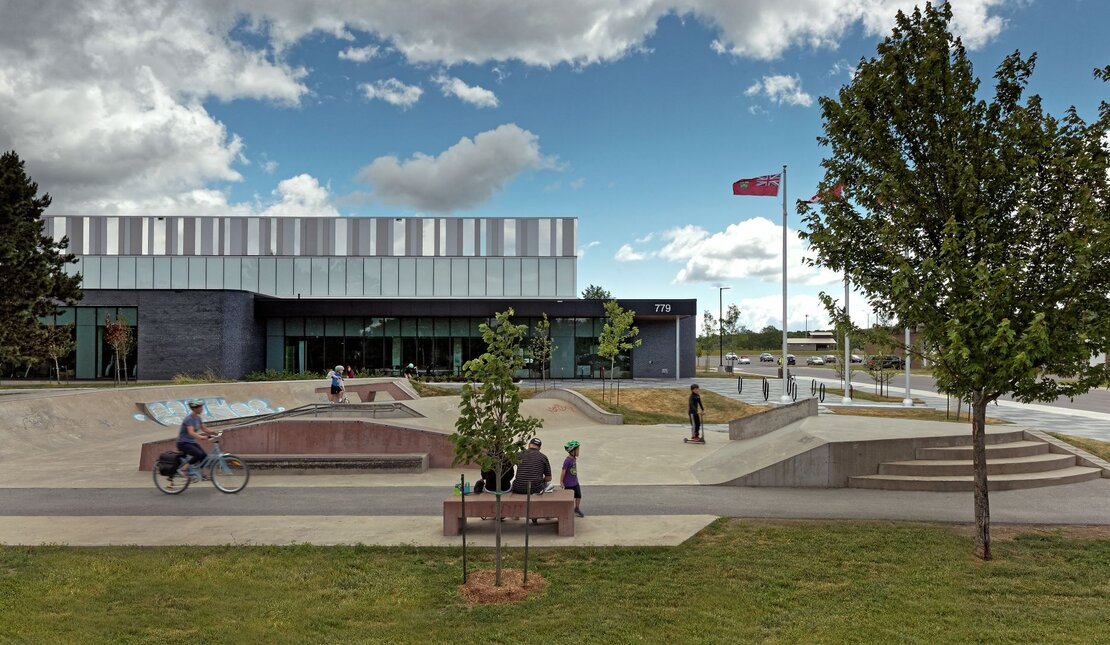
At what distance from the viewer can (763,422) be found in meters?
17.9

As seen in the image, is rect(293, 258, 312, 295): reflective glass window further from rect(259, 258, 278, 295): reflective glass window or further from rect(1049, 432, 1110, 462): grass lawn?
rect(1049, 432, 1110, 462): grass lawn

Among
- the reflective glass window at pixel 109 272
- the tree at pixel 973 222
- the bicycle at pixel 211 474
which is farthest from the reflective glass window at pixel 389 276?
the tree at pixel 973 222

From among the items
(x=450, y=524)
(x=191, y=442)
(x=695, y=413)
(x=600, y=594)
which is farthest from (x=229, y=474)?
(x=695, y=413)

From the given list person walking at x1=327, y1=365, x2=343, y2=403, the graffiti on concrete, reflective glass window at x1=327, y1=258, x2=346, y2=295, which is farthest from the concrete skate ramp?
reflective glass window at x1=327, y1=258, x2=346, y2=295

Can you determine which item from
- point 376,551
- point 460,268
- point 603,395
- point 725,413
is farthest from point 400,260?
point 376,551

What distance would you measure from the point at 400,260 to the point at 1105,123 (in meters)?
52.9

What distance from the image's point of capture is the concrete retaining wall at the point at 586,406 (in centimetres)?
2266

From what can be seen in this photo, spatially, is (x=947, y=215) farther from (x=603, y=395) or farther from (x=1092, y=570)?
(x=603, y=395)

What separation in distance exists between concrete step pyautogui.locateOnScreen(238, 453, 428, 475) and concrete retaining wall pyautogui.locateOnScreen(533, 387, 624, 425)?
10.3 metres

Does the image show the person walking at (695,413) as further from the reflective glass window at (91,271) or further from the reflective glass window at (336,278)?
the reflective glass window at (91,271)

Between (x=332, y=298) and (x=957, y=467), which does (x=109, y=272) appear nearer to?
(x=332, y=298)

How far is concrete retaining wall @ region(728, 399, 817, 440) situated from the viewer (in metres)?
17.9

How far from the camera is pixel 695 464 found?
47.5 feet

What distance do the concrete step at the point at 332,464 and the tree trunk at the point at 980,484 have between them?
10.4m
